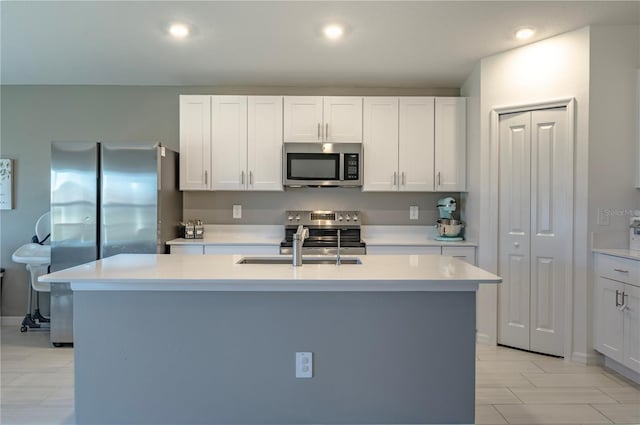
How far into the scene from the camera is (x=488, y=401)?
2.44 m

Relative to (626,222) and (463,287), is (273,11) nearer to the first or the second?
(463,287)

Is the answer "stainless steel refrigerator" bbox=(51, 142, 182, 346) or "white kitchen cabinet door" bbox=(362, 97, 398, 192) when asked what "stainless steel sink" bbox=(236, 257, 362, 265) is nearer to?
"stainless steel refrigerator" bbox=(51, 142, 182, 346)

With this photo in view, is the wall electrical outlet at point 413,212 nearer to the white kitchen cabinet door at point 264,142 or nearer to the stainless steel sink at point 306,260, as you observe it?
the white kitchen cabinet door at point 264,142

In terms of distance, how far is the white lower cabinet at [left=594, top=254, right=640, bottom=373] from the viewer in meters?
2.61

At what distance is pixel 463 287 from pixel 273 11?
6.72 ft

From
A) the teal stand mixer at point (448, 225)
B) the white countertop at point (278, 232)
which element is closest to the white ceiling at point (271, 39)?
the teal stand mixer at point (448, 225)

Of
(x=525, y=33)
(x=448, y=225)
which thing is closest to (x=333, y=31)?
(x=525, y=33)

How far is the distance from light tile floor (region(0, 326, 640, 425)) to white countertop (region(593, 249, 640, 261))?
0.84 metres

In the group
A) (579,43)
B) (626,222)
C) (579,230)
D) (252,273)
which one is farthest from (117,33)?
(626,222)

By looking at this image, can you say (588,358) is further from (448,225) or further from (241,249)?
(241,249)

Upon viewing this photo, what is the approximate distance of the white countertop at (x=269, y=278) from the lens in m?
1.84

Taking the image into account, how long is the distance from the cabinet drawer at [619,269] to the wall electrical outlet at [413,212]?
1703 mm

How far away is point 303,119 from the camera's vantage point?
154 inches

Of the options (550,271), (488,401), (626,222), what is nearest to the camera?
(488,401)
